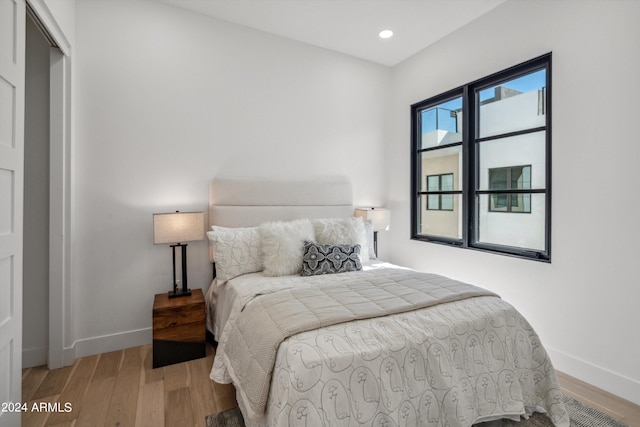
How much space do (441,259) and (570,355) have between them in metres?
1.33

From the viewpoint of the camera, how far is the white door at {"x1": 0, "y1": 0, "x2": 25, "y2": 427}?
1.40 m

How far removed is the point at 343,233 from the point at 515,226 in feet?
5.07

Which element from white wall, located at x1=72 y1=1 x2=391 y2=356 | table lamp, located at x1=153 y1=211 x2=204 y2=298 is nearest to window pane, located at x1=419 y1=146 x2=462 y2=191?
white wall, located at x1=72 y1=1 x2=391 y2=356

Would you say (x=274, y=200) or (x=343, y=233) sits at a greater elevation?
(x=274, y=200)

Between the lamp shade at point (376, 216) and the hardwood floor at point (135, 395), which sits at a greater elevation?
the lamp shade at point (376, 216)

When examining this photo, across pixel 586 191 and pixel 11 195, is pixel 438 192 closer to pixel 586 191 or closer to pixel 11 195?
pixel 586 191

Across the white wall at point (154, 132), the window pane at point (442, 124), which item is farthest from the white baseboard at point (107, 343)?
the window pane at point (442, 124)

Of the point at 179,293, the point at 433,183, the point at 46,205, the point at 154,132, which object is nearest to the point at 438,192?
the point at 433,183

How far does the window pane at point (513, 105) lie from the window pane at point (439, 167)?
381 millimetres

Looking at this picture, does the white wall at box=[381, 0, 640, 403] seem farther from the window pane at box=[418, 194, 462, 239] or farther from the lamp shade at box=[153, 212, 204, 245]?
the lamp shade at box=[153, 212, 204, 245]

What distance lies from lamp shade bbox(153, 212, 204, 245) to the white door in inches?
35.5

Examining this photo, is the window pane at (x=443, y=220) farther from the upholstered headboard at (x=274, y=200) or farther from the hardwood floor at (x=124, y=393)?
the hardwood floor at (x=124, y=393)

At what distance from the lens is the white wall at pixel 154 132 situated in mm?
2490

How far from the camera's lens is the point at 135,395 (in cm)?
199
